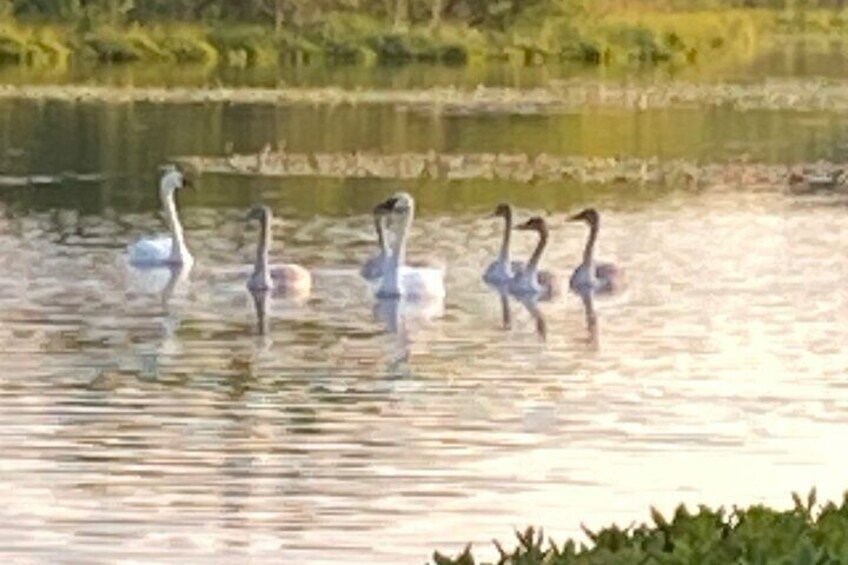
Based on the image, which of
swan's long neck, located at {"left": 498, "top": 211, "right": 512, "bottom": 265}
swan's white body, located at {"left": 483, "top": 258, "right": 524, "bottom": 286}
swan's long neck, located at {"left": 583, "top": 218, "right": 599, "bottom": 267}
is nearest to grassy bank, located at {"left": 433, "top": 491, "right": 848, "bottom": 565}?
swan's white body, located at {"left": 483, "top": 258, "right": 524, "bottom": 286}

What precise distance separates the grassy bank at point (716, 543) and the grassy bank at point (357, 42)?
53.6m

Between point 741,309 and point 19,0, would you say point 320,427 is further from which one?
point 19,0

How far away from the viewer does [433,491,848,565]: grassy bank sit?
274 inches

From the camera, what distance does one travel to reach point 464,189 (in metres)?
33.2

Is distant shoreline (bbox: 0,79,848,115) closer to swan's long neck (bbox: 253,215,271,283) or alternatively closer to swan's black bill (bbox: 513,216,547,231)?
swan's black bill (bbox: 513,216,547,231)

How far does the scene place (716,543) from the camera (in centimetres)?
719

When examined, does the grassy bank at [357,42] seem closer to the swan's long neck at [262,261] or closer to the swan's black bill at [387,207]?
the swan's black bill at [387,207]

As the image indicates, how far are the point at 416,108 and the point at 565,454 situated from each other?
33.1 metres

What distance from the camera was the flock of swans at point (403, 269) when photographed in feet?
73.0

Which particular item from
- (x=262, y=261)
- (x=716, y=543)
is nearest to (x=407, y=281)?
(x=262, y=261)

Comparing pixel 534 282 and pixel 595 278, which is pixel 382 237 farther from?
pixel 595 278

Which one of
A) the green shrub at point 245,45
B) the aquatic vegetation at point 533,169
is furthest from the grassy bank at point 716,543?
the green shrub at point 245,45

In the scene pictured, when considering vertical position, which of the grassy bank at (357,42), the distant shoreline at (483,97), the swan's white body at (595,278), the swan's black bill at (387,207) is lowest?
the grassy bank at (357,42)

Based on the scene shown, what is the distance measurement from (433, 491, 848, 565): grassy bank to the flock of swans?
1446 cm
